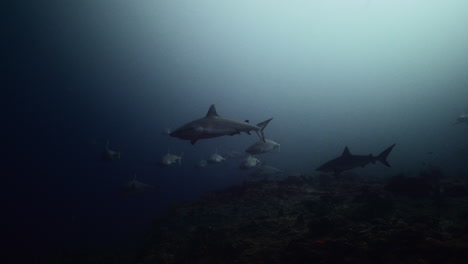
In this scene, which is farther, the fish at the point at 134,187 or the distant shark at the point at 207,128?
the fish at the point at 134,187

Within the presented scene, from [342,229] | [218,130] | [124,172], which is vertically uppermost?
Answer: [218,130]

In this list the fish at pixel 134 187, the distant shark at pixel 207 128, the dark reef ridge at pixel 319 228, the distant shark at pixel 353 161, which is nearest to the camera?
the dark reef ridge at pixel 319 228

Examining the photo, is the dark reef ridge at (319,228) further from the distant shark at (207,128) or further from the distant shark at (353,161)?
the distant shark at (207,128)

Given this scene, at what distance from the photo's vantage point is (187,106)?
125188mm

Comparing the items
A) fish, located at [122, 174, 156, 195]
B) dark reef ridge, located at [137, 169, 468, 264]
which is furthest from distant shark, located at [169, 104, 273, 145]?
fish, located at [122, 174, 156, 195]

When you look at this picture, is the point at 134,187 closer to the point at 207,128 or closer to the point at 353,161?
the point at 207,128

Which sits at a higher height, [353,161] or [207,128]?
[207,128]

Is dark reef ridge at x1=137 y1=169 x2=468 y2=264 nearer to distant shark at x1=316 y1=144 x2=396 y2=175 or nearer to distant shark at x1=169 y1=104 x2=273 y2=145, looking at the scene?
distant shark at x1=316 y1=144 x2=396 y2=175

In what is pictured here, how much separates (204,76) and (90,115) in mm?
52580

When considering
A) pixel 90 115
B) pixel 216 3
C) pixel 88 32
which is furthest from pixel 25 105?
pixel 216 3

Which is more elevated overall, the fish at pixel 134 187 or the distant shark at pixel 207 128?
the distant shark at pixel 207 128

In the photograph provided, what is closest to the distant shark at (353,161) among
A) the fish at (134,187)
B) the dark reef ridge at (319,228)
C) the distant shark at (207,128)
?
the dark reef ridge at (319,228)

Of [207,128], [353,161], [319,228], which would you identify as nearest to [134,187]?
[207,128]

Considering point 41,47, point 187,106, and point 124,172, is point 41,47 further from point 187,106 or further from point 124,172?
point 187,106
